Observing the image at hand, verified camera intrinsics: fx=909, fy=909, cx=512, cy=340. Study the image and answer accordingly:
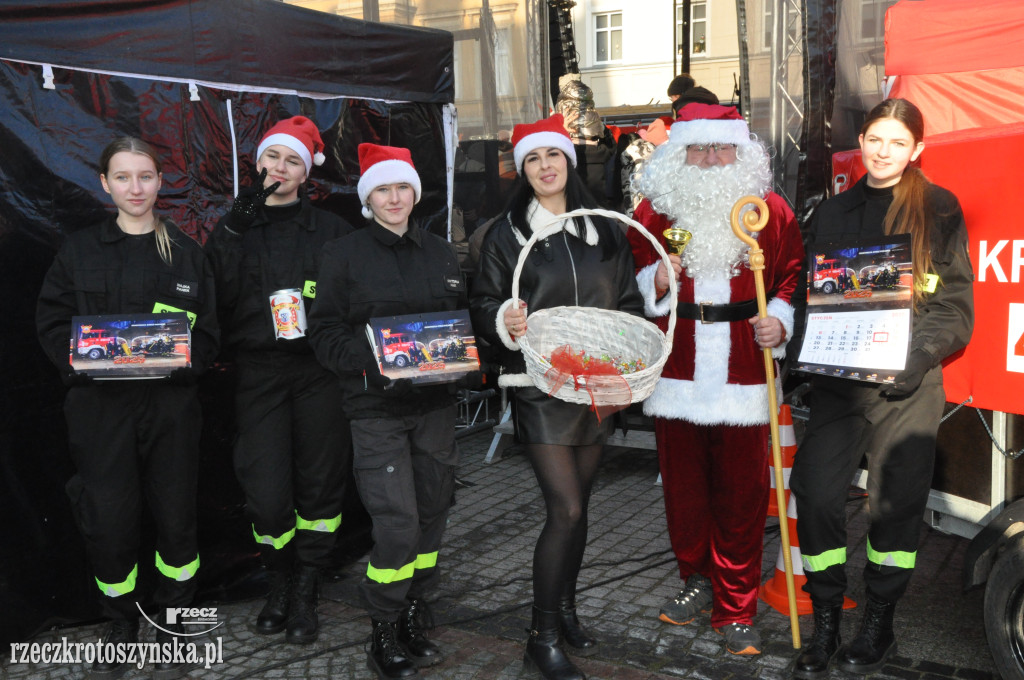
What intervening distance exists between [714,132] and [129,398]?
279cm

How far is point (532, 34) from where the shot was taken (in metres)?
10.5

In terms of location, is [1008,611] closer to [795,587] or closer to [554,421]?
[795,587]

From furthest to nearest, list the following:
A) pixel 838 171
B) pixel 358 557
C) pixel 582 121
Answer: pixel 582 121
pixel 838 171
pixel 358 557

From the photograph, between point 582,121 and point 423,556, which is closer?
point 423,556

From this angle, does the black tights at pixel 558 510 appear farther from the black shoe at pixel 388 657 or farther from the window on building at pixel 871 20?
the window on building at pixel 871 20

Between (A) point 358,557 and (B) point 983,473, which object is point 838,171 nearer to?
(B) point 983,473

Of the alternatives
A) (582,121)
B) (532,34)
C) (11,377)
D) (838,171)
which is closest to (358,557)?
(11,377)

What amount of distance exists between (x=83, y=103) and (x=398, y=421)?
2.16 metres

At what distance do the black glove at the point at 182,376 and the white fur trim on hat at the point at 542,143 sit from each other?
165 centimetres

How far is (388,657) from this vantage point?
3.84 metres

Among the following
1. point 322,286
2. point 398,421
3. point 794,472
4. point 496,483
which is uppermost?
point 322,286

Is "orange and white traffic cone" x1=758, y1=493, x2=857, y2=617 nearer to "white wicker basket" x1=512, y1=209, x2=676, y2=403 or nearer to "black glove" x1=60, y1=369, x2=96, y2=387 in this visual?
"white wicker basket" x1=512, y1=209, x2=676, y2=403

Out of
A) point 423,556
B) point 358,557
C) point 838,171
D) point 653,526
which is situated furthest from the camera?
point 838,171

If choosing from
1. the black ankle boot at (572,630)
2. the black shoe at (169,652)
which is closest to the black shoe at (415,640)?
the black ankle boot at (572,630)
